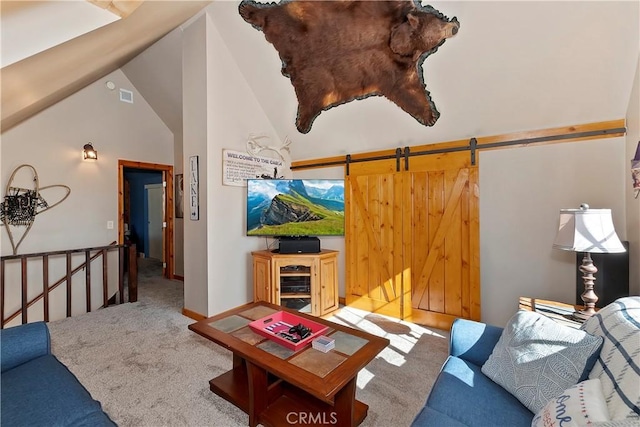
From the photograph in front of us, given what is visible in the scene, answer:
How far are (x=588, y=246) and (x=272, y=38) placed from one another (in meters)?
3.36

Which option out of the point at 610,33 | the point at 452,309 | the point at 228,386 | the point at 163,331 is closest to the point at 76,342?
the point at 163,331

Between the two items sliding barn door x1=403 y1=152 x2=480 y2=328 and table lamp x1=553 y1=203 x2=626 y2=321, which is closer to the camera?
table lamp x1=553 y1=203 x2=626 y2=321

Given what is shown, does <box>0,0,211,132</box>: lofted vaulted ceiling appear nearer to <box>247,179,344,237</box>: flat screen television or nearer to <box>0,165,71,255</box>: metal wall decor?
<box>0,165,71,255</box>: metal wall decor

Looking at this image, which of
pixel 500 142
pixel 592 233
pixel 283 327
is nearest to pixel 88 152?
pixel 283 327

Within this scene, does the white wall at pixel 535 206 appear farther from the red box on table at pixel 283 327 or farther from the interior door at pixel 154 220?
the interior door at pixel 154 220

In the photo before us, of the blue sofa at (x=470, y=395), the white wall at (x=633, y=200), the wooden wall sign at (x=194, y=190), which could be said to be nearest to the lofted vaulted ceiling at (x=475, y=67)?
the white wall at (x=633, y=200)

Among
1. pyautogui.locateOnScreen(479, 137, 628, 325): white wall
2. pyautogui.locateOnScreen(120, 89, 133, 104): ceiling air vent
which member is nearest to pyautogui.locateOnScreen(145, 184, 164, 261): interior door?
pyautogui.locateOnScreen(120, 89, 133, 104): ceiling air vent

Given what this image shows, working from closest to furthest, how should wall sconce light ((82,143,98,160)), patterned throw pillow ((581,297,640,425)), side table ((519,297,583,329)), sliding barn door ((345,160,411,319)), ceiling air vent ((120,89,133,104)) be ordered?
patterned throw pillow ((581,297,640,425))
side table ((519,297,583,329))
sliding barn door ((345,160,411,319))
wall sconce light ((82,143,98,160))
ceiling air vent ((120,89,133,104))

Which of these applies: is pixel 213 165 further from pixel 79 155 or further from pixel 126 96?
pixel 126 96

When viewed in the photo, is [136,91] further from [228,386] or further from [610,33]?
[610,33]

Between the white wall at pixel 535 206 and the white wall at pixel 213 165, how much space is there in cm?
284

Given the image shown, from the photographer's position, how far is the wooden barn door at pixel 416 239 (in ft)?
9.73

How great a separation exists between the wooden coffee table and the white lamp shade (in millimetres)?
1441

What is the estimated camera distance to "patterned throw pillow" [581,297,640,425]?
927mm
